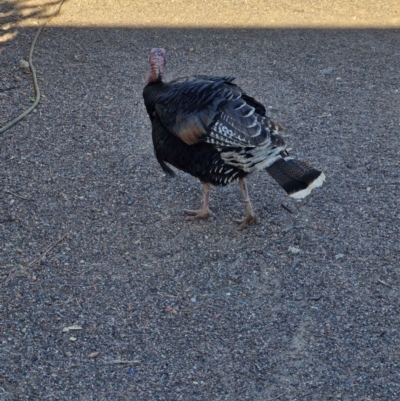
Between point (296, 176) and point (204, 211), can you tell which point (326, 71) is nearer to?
point (204, 211)

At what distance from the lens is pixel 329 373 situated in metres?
4.02

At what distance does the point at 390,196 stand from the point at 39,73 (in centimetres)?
424

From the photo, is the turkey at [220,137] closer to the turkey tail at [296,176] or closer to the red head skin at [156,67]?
the turkey tail at [296,176]

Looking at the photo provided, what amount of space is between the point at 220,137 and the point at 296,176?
59 cm

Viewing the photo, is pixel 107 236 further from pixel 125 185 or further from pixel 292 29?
pixel 292 29

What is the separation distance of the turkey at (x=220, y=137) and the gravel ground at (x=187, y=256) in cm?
54

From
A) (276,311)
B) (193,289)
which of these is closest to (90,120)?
(193,289)

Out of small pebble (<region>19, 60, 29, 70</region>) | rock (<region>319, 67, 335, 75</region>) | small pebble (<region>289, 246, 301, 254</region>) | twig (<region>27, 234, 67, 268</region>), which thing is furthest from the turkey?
small pebble (<region>19, 60, 29, 70</region>)

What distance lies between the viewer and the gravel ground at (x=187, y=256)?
13.3 feet

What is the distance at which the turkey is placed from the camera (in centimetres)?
490

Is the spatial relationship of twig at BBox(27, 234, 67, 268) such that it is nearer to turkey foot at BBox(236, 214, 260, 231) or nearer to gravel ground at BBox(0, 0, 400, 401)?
gravel ground at BBox(0, 0, 400, 401)

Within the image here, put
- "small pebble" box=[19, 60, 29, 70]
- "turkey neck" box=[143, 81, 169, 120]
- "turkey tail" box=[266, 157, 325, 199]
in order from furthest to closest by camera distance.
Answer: "small pebble" box=[19, 60, 29, 70]
"turkey neck" box=[143, 81, 169, 120]
"turkey tail" box=[266, 157, 325, 199]

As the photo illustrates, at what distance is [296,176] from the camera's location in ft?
16.0

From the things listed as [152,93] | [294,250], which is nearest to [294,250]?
[294,250]
